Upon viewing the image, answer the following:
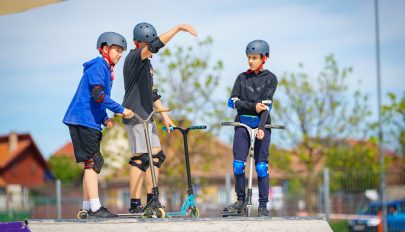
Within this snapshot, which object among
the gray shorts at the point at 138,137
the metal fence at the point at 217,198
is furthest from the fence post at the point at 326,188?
the gray shorts at the point at 138,137

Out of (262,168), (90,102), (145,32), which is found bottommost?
(262,168)

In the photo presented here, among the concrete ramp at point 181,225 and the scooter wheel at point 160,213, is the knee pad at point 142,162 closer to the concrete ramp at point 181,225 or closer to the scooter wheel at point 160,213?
the scooter wheel at point 160,213

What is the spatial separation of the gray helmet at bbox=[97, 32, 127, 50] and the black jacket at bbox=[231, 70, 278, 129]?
1459mm

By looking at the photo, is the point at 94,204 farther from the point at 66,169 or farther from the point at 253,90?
the point at 66,169

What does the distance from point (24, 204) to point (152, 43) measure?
741 inches

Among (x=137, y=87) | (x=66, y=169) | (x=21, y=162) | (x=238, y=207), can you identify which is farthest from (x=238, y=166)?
(x=21, y=162)

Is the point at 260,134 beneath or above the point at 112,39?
beneath

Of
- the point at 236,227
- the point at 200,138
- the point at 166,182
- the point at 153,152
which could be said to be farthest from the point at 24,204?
the point at 236,227

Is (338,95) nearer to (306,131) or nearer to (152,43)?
(306,131)

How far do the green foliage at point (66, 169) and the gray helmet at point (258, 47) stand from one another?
50024 mm

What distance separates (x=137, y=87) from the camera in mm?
8516

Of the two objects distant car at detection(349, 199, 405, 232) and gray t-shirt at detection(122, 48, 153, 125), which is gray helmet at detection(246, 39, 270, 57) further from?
distant car at detection(349, 199, 405, 232)

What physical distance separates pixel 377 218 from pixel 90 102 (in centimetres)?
1697

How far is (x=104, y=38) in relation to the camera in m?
7.92
